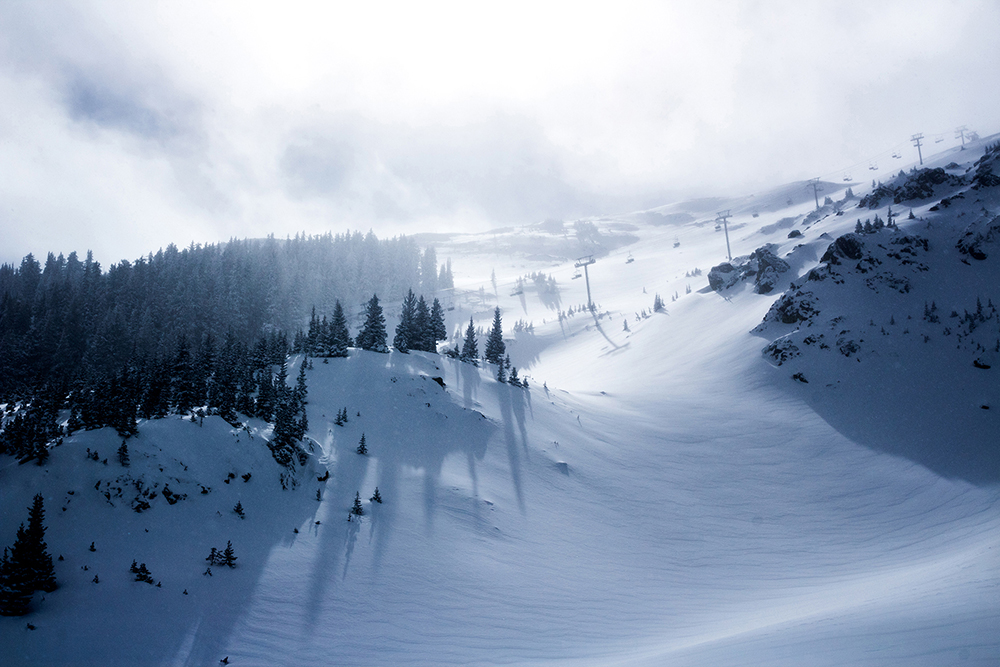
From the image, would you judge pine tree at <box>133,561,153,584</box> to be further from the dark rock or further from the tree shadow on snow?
the dark rock

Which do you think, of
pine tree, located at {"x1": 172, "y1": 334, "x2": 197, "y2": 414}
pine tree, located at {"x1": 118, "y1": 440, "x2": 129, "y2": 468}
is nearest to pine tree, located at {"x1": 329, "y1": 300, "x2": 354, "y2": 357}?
pine tree, located at {"x1": 172, "y1": 334, "x2": 197, "y2": 414}

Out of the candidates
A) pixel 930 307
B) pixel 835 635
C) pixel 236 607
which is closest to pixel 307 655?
pixel 236 607

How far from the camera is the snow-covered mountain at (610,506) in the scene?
13.7 m

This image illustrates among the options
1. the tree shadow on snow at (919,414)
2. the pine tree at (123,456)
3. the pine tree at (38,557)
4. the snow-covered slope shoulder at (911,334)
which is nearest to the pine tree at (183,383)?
the pine tree at (123,456)

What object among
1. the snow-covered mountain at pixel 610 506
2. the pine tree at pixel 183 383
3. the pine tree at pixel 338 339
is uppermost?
the pine tree at pixel 338 339

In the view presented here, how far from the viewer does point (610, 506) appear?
26.6 metres

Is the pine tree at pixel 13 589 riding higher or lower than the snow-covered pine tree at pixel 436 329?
lower

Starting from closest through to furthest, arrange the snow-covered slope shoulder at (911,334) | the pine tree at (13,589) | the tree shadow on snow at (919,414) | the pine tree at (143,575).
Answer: the pine tree at (13,589), the pine tree at (143,575), the tree shadow on snow at (919,414), the snow-covered slope shoulder at (911,334)

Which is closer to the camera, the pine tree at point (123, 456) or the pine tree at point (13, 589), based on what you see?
the pine tree at point (13, 589)

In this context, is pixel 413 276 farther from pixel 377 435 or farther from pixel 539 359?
pixel 377 435

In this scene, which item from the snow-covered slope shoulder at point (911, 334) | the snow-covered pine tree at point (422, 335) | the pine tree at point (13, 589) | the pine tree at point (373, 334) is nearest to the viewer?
the pine tree at point (13, 589)

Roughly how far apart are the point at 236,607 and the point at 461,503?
11.1 m

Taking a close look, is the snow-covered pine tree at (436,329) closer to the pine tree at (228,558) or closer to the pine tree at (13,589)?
the pine tree at (228,558)

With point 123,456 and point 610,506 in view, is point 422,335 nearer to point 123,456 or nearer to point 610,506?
point 610,506
